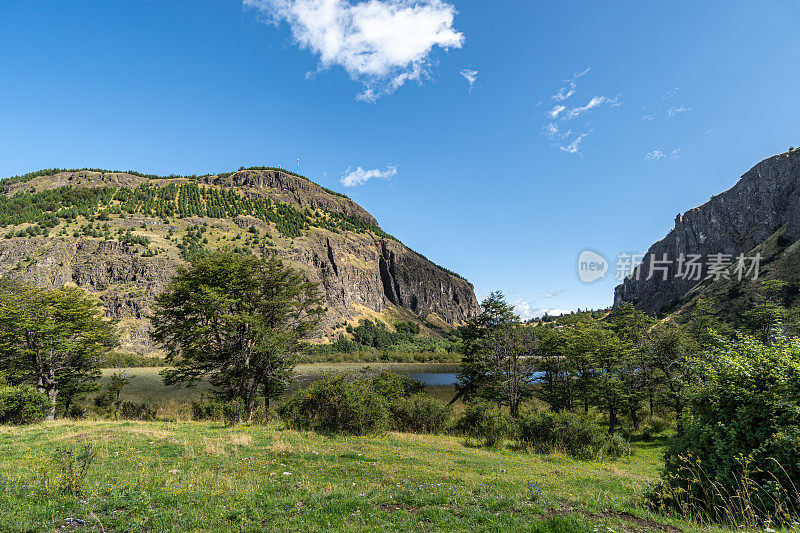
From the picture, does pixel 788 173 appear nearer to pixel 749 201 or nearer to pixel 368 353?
pixel 749 201

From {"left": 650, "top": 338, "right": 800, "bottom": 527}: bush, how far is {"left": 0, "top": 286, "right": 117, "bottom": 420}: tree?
32024 mm

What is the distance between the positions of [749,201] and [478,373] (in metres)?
210

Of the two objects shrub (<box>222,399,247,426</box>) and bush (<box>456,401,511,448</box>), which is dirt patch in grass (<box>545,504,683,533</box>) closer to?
bush (<box>456,401,511,448</box>)

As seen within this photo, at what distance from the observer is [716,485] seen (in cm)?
651

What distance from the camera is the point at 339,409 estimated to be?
57.9 ft

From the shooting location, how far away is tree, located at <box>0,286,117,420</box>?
2253 cm

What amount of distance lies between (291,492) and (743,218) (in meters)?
232

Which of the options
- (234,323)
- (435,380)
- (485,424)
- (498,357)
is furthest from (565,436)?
(435,380)

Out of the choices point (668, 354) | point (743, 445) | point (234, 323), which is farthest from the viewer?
point (668, 354)

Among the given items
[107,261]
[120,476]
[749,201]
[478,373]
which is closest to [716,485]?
[120,476]

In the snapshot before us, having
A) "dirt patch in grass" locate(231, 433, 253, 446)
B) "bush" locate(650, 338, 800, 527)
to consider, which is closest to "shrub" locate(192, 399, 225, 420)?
"dirt patch in grass" locate(231, 433, 253, 446)

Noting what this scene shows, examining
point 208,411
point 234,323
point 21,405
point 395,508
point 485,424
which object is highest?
point 234,323

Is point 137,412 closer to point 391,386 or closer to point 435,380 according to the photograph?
point 391,386

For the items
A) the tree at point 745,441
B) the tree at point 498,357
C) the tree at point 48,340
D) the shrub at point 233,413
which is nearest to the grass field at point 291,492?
the tree at point 745,441
